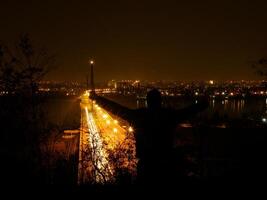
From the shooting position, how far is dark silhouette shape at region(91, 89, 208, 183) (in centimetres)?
303

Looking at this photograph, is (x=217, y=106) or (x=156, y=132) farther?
(x=217, y=106)

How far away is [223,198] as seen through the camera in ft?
12.6

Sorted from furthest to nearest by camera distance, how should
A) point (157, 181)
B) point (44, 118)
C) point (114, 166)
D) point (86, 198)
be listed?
1. point (44, 118)
2. point (114, 166)
3. point (86, 198)
4. point (157, 181)

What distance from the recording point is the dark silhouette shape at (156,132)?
9.93 feet

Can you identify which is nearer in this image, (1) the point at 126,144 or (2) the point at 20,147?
(1) the point at 126,144

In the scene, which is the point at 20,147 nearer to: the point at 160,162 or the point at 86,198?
the point at 86,198

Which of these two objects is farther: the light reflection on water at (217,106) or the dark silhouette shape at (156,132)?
the light reflection on water at (217,106)

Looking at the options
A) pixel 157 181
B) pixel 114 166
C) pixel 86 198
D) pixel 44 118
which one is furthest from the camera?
pixel 44 118

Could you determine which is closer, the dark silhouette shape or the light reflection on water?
the dark silhouette shape

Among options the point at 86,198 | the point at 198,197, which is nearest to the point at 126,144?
the point at 86,198

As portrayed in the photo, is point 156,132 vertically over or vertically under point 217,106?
over

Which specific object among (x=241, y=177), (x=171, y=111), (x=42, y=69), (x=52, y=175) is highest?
(x=42, y=69)

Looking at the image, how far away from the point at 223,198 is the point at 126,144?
8.33 feet

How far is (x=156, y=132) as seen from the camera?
3.05m
